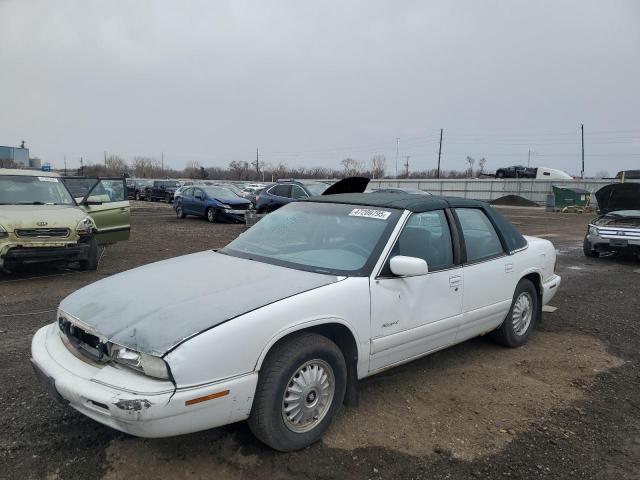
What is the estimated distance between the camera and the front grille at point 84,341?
105 inches

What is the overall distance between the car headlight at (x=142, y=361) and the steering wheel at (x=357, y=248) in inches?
62.0

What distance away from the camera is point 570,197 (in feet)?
108

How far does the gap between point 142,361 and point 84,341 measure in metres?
0.62

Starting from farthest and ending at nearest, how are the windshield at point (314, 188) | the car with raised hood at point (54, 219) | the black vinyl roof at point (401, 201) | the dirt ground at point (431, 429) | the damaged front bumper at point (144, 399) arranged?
the windshield at point (314, 188), the car with raised hood at point (54, 219), the black vinyl roof at point (401, 201), the dirt ground at point (431, 429), the damaged front bumper at point (144, 399)

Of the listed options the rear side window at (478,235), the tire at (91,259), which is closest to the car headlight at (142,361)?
the rear side window at (478,235)

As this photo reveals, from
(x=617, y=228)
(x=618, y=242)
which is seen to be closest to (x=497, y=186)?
(x=617, y=228)

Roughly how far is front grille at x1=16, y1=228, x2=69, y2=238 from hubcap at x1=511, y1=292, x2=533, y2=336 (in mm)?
6404

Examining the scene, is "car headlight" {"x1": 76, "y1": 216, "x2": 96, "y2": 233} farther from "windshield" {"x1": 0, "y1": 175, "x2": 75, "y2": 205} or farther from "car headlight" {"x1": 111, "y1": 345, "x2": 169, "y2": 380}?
"car headlight" {"x1": 111, "y1": 345, "x2": 169, "y2": 380}

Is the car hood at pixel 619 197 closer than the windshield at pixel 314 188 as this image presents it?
Yes

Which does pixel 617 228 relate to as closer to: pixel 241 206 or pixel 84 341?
pixel 84 341

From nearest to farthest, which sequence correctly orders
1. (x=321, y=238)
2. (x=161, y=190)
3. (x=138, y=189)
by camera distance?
(x=321, y=238), (x=161, y=190), (x=138, y=189)

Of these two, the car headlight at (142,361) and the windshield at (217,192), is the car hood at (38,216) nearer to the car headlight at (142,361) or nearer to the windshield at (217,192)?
the car headlight at (142,361)

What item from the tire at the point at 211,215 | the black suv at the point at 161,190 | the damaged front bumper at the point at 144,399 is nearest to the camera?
the damaged front bumper at the point at 144,399

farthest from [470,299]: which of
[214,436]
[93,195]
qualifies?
[93,195]
